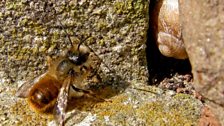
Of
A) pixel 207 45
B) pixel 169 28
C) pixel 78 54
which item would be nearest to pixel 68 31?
pixel 78 54

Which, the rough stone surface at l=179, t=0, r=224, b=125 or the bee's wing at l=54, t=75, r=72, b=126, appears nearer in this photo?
the rough stone surface at l=179, t=0, r=224, b=125

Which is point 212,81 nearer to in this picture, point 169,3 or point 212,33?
point 212,33

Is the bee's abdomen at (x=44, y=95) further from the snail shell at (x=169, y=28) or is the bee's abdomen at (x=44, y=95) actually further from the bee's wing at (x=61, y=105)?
the snail shell at (x=169, y=28)

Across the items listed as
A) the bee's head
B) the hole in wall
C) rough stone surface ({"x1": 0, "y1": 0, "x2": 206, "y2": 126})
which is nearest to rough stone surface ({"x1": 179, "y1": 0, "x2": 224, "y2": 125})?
rough stone surface ({"x1": 0, "y1": 0, "x2": 206, "y2": 126})

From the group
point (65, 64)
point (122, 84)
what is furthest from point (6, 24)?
point (122, 84)

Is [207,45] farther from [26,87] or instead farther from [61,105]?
[26,87]

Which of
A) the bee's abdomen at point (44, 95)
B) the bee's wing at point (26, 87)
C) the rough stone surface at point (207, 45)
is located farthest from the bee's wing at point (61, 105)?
the rough stone surface at point (207, 45)

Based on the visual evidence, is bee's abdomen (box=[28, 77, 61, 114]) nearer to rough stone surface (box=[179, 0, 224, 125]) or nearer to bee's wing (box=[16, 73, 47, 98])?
→ bee's wing (box=[16, 73, 47, 98])
